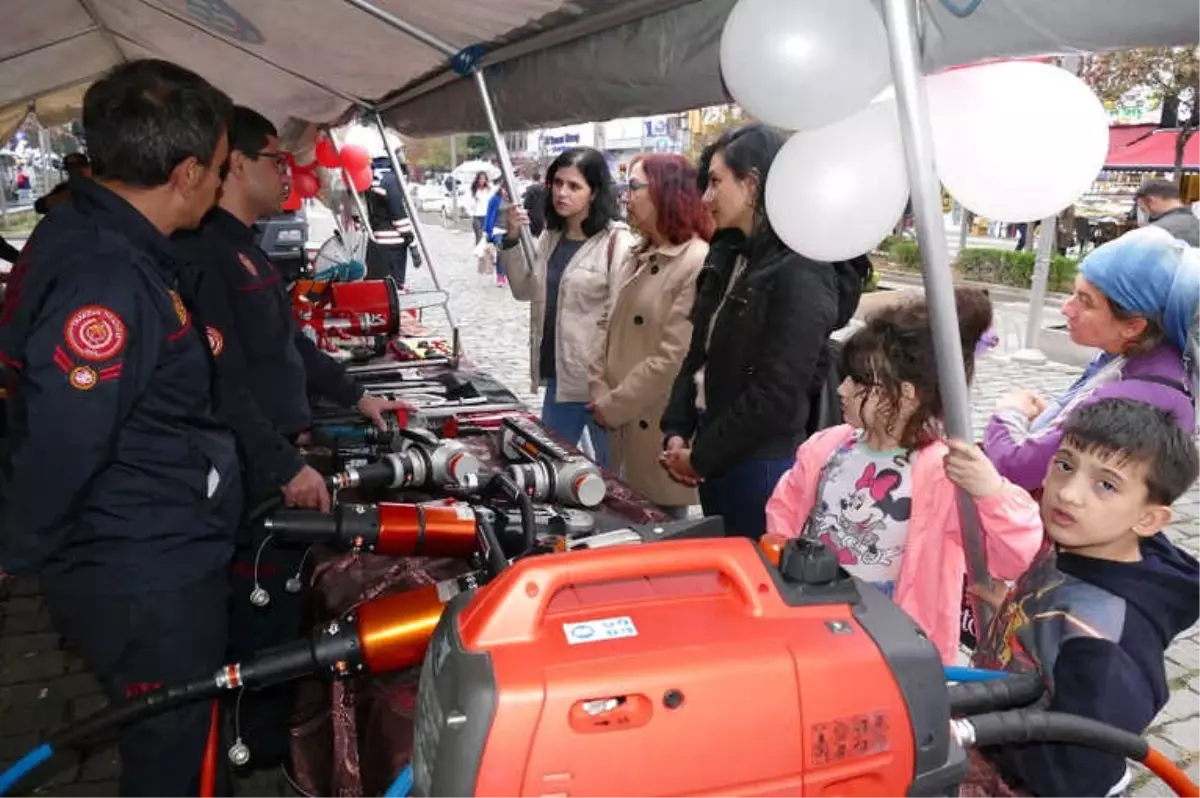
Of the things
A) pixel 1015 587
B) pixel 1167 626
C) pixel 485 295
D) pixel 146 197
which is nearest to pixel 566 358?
pixel 146 197

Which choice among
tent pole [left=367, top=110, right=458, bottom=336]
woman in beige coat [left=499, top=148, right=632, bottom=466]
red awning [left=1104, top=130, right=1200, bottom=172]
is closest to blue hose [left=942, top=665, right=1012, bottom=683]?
woman in beige coat [left=499, top=148, right=632, bottom=466]

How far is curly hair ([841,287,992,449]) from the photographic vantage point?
Answer: 1676 mm

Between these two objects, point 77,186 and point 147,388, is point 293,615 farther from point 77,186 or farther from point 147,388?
point 77,186

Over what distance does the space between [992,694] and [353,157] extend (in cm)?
830

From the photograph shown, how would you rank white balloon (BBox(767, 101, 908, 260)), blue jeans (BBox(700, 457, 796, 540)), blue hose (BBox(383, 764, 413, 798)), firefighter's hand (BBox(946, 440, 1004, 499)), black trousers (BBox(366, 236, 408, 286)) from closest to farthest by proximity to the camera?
blue hose (BBox(383, 764, 413, 798)), firefighter's hand (BBox(946, 440, 1004, 499)), white balloon (BBox(767, 101, 908, 260)), blue jeans (BBox(700, 457, 796, 540)), black trousers (BBox(366, 236, 408, 286))

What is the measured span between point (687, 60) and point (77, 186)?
59.1 inches

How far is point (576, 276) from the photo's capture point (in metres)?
3.44

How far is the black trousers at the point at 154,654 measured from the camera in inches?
61.4

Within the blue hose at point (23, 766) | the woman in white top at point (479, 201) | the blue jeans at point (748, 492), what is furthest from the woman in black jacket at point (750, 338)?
the woman in white top at point (479, 201)

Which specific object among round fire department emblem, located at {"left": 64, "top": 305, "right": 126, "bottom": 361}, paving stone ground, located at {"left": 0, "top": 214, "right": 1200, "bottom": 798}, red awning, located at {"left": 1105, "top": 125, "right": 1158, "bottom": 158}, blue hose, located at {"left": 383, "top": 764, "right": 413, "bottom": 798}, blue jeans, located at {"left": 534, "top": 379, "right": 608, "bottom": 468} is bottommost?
paving stone ground, located at {"left": 0, "top": 214, "right": 1200, "bottom": 798}

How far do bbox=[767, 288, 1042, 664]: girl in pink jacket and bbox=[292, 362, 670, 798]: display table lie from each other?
0.41 metres

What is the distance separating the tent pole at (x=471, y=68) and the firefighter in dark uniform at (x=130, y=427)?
69.9 inches

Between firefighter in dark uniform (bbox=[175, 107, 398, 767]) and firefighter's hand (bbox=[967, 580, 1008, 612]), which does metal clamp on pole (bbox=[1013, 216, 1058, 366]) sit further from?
firefighter in dark uniform (bbox=[175, 107, 398, 767])

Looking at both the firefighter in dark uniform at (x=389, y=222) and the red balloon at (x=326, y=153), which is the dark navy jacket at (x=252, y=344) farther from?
the red balloon at (x=326, y=153)
